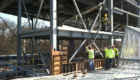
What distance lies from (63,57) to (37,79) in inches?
114

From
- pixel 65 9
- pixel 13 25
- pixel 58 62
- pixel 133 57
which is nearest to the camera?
pixel 58 62

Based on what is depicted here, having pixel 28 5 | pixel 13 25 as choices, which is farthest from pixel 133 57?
pixel 13 25

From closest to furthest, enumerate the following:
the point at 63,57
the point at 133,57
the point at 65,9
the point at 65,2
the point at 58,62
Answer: the point at 58,62 → the point at 63,57 → the point at 133,57 → the point at 65,2 → the point at 65,9

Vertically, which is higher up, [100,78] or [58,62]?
[58,62]

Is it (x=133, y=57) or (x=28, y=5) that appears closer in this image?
(x=133, y=57)

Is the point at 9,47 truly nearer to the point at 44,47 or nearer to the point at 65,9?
the point at 44,47

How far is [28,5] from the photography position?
19266 millimetres

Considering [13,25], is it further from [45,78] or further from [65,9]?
[45,78]

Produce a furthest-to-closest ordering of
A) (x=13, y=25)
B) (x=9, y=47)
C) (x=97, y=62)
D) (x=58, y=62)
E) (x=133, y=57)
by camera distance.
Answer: (x=13, y=25) → (x=9, y=47) → (x=97, y=62) → (x=133, y=57) → (x=58, y=62)

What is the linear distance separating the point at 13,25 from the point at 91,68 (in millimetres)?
34700

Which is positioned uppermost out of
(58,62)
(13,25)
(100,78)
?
(13,25)


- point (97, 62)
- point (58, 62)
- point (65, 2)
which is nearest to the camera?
point (58, 62)

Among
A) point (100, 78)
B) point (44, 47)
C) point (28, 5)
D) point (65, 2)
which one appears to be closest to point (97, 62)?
point (100, 78)

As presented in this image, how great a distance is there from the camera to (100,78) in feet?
27.0
